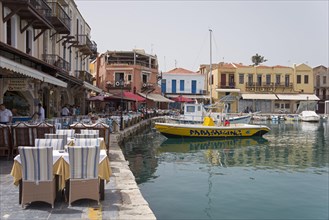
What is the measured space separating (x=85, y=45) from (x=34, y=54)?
40.5 feet

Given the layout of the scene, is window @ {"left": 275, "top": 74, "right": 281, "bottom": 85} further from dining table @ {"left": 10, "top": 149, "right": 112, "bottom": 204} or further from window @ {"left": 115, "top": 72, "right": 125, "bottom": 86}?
dining table @ {"left": 10, "top": 149, "right": 112, "bottom": 204}

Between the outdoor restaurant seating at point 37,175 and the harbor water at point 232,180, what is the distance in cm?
411

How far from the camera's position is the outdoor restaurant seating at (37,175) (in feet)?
20.0

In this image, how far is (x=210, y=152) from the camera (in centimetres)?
2239

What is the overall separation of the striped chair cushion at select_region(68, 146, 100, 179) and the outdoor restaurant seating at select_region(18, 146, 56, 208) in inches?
13.7

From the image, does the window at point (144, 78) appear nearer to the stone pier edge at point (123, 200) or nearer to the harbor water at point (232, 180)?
the harbor water at point (232, 180)

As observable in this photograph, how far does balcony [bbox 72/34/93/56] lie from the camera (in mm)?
32900

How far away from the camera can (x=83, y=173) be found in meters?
6.35

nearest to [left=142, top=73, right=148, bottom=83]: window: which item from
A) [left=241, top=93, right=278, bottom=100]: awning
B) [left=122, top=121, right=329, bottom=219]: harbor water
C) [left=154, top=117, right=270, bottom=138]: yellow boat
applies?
[left=241, top=93, right=278, bottom=100]: awning

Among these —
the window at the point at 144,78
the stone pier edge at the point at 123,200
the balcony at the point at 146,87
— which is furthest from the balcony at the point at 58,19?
the window at the point at 144,78

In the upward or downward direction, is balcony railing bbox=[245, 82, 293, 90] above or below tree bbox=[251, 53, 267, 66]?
below

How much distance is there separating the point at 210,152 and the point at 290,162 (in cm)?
503

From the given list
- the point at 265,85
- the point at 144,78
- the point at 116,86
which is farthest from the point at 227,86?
the point at 116,86

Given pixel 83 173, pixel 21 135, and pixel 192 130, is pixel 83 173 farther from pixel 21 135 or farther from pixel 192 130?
pixel 192 130
